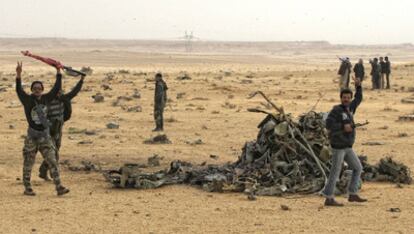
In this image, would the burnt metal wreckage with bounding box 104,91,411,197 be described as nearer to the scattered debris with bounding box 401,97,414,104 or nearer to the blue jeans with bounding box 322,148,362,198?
the blue jeans with bounding box 322,148,362,198

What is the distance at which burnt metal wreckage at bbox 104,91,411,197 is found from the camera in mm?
10828

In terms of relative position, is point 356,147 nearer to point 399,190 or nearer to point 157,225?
point 399,190

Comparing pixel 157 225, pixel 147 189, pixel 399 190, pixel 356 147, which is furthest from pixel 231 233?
pixel 356 147

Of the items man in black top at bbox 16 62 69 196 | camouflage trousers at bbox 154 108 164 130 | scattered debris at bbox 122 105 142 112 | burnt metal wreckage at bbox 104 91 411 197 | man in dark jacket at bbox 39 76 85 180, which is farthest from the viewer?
scattered debris at bbox 122 105 142 112

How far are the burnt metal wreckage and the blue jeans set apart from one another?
83 centimetres

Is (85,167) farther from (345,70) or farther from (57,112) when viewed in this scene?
(345,70)

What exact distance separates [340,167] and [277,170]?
169 centimetres

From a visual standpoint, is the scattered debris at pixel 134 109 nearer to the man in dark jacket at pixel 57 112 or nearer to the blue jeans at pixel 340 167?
the man in dark jacket at pixel 57 112

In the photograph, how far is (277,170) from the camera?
11.1 meters

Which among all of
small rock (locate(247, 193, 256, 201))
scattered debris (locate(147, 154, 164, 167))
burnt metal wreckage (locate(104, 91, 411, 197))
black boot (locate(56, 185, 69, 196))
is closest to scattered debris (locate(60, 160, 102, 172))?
scattered debris (locate(147, 154, 164, 167))

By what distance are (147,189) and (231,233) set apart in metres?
3.12

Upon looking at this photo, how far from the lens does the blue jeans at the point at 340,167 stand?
374 inches

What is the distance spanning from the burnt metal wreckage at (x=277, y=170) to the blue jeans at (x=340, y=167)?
83 centimetres

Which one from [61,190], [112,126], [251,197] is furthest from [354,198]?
[112,126]
